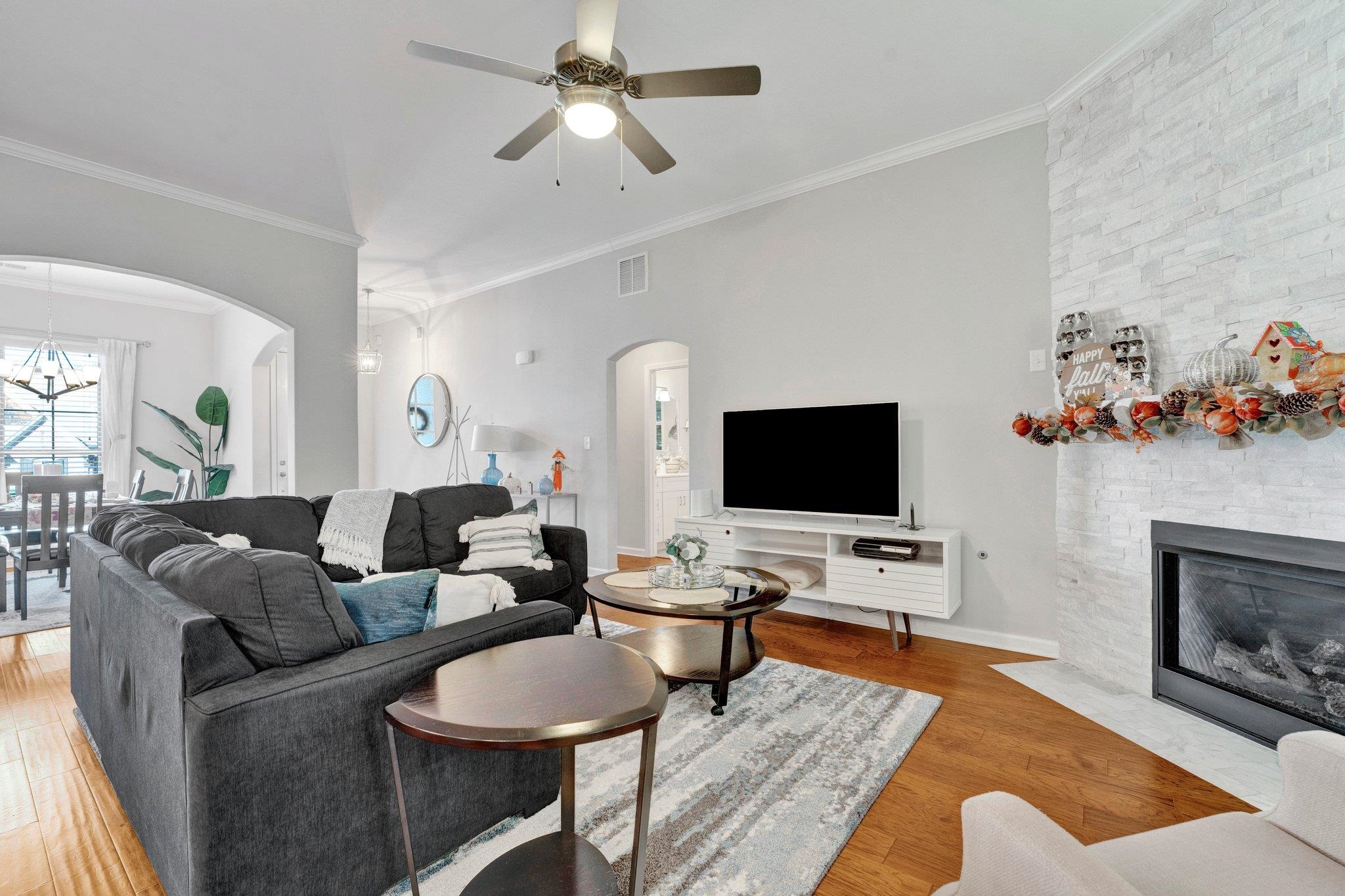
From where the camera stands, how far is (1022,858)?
0.80 meters

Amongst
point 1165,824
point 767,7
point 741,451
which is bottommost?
point 1165,824

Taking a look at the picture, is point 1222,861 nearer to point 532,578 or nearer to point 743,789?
point 743,789

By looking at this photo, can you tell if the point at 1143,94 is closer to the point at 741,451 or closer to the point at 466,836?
the point at 741,451

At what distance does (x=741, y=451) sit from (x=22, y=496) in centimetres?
488

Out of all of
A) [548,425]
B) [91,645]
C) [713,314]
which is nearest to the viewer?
[91,645]

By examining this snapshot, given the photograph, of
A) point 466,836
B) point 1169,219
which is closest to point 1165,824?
point 466,836

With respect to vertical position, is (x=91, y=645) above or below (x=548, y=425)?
below

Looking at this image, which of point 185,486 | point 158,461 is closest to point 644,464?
point 185,486

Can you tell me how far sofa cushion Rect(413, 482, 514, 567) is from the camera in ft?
11.9

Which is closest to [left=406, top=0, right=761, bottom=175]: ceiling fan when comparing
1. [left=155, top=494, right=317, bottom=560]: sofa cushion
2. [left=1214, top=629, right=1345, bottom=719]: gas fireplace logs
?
[left=155, top=494, right=317, bottom=560]: sofa cushion

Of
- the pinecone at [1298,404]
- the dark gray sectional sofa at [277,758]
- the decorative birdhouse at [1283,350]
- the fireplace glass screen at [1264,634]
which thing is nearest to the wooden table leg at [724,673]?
the dark gray sectional sofa at [277,758]

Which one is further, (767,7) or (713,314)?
(713,314)

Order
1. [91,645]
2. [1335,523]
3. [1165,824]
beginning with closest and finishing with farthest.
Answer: [1165,824] < [1335,523] < [91,645]

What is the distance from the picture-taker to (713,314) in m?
4.46
